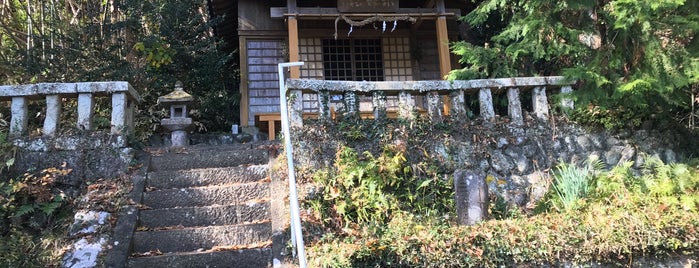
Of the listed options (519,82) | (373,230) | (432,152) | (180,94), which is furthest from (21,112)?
(519,82)

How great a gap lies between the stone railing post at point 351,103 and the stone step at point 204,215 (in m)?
1.56

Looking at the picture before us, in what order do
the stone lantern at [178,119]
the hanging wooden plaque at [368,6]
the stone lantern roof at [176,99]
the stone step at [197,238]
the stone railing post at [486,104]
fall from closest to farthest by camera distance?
the stone step at [197,238] → the stone railing post at [486,104] → the stone lantern at [178,119] → the stone lantern roof at [176,99] → the hanging wooden plaque at [368,6]

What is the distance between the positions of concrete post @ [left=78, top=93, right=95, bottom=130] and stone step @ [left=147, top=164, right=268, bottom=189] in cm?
113

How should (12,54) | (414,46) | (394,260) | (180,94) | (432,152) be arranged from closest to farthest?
1. (394,260)
2. (432,152)
3. (180,94)
4. (12,54)
5. (414,46)

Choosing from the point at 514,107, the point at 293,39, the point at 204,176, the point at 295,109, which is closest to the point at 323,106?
the point at 295,109

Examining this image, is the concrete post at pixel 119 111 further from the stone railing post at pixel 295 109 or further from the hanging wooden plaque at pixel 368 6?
the hanging wooden plaque at pixel 368 6

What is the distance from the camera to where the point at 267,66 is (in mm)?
10758

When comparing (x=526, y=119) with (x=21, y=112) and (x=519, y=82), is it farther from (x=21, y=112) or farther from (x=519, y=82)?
(x=21, y=112)

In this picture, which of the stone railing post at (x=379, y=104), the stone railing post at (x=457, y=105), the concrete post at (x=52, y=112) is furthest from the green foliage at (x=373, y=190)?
the concrete post at (x=52, y=112)

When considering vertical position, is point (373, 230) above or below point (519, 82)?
below

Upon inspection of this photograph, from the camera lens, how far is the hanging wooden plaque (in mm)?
9461

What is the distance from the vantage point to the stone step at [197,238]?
474cm

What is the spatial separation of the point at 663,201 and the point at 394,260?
2.81 metres

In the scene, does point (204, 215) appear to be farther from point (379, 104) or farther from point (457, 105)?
point (457, 105)
